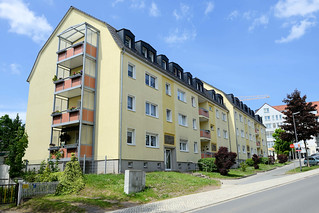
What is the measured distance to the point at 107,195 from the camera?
13.0 meters

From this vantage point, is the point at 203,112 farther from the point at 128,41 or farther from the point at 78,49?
the point at 78,49

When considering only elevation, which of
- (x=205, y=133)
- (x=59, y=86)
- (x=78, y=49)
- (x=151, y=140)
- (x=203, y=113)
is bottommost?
(x=151, y=140)

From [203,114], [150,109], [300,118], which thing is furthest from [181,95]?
[300,118]

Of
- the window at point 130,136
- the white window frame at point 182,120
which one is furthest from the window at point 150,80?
the window at point 130,136

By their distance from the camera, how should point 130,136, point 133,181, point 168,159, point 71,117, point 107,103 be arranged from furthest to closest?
point 168,159
point 107,103
point 130,136
point 71,117
point 133,181

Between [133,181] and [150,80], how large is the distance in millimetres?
12469

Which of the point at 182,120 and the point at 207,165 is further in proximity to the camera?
the point at 182,120

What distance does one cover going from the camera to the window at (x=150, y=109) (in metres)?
22.9

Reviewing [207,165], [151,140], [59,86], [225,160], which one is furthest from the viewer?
[207,165]

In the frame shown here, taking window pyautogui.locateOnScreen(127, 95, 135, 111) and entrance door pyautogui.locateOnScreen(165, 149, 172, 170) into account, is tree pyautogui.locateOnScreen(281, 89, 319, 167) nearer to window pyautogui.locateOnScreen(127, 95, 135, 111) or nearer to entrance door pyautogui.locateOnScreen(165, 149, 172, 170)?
entrance door pyautogui.locateOnScreen(165, 149, 172, 170)

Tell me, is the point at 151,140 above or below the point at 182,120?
below

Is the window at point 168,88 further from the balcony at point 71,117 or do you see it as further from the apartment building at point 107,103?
the balcony at point 71,117

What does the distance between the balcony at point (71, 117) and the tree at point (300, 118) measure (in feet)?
78.3

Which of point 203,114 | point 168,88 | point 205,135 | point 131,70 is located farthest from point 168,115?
point 205,135
